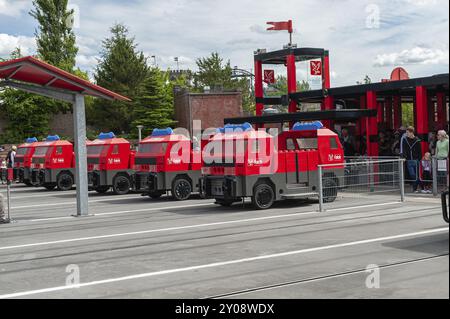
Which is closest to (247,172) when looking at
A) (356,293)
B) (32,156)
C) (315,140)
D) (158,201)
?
(315,140)

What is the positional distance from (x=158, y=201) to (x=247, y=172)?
4697 mm

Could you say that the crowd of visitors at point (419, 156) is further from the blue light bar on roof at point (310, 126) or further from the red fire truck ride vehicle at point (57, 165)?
the red fire truck ride vehicle at point (57, 165)

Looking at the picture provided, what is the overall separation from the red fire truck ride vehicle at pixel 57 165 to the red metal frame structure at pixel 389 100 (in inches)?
412

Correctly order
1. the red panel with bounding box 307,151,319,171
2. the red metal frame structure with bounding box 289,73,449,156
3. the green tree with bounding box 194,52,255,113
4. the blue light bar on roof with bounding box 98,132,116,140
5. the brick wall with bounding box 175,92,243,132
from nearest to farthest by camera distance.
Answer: the red panel with bounding box 307,151,319,171 → the red metal frame structure with bounding box 289,73,449,156 → the blue light bar on roof with bounding box 98,132,116,140 → the brick wall with bounding box 175,92,243,132 → the green tree with bounding box 194,52,255,113

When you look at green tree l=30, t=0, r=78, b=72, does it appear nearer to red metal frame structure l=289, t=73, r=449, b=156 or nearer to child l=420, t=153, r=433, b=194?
red metal frame structure l=289, t=73, r=449, b=156

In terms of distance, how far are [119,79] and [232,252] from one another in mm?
52627

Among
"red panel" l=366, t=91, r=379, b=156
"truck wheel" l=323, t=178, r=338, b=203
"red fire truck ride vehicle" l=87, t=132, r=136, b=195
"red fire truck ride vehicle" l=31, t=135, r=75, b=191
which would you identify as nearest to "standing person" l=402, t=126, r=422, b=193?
"truck wheel" l=323, t=178, r=338, b=203

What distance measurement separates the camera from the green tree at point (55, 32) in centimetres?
5850

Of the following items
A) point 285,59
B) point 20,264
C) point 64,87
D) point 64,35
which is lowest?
point 20,264

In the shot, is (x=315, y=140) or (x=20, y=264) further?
(x=315, y=140)

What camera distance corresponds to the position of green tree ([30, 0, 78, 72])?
5850 cm

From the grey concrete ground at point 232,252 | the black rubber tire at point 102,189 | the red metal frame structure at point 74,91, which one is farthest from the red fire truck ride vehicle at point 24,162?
the grey concrete ground at point 232,252

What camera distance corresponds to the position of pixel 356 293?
20.6ft

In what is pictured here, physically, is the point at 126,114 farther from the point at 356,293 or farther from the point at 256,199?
the point at 356,293
